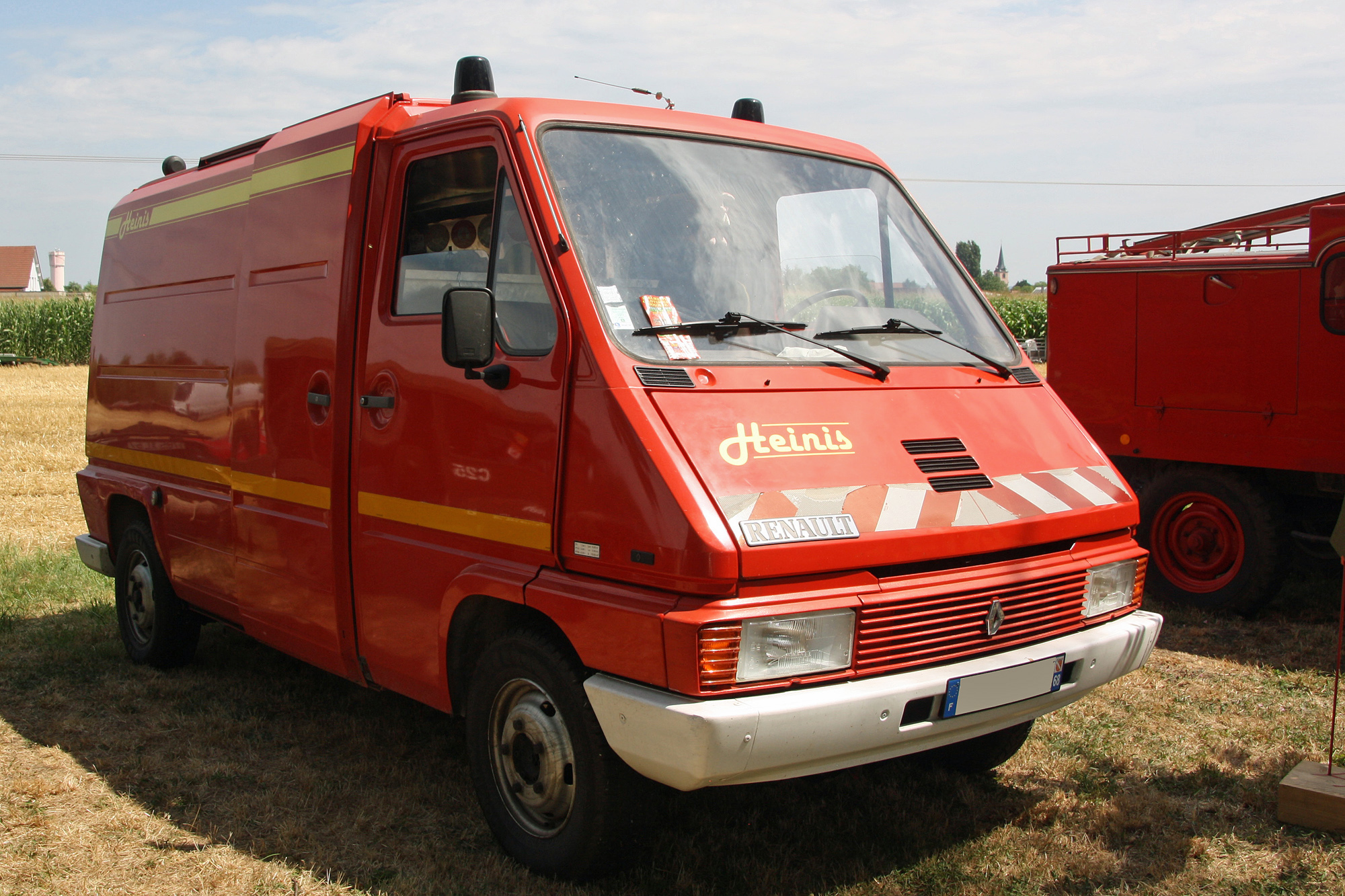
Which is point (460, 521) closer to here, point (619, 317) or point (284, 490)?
point (619, 317)

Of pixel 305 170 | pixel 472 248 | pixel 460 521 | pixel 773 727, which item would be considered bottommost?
pixel 773 727

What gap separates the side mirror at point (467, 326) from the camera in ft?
11.3

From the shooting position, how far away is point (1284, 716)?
5.29m

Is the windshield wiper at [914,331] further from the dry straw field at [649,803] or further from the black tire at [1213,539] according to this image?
the black tire at [1213,539]

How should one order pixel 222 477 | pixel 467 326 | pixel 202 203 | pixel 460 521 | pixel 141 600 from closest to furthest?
pixel 467 326 → pixel 460 521 → pixel 222 477 → pixel 202 203 → pixel 141 600

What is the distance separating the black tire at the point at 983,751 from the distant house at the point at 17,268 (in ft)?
324

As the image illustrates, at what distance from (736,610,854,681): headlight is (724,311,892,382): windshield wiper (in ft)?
3.17

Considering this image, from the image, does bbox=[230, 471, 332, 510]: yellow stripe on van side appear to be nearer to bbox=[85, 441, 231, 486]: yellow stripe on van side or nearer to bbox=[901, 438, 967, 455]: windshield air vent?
bbox=[85, 441, 231, 486]: yellow stripe on van side

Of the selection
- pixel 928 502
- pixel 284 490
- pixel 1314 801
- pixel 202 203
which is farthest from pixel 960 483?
pixel 202 203

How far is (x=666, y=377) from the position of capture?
11.0 ft

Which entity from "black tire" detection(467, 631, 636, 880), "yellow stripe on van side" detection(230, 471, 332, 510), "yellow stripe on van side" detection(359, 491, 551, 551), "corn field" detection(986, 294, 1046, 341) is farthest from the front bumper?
"corn field" detection(986, 294, 1046, 341)

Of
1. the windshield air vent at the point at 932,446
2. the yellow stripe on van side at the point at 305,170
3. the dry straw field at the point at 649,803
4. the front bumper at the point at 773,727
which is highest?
the yellow stripe on van side at the point at 305,170

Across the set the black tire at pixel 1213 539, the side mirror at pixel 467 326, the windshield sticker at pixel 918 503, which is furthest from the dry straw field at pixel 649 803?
the side mirror at pixel 467 326

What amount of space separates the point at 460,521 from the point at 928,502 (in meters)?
1.52
